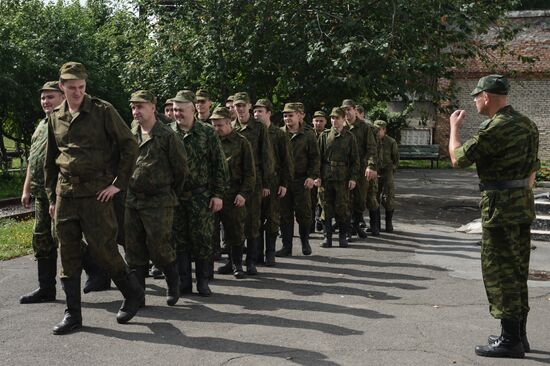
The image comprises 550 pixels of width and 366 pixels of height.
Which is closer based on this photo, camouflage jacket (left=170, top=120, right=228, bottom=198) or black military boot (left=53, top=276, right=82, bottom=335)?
black military boot (left=53, top=276, right=82, bottom=335)

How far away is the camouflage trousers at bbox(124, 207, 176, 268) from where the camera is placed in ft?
23.2

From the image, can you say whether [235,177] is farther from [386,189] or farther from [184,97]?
[386,189]

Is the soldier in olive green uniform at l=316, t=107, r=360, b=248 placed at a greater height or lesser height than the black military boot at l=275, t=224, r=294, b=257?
greater

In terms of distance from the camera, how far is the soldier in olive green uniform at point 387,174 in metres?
13.3

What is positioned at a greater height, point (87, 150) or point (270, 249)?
point (87, 150)

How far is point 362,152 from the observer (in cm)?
1223

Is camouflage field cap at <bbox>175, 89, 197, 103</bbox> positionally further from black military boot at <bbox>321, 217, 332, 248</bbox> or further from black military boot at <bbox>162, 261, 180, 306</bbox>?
black military boot at <bbox>321, 217, 332, 248</bbox>

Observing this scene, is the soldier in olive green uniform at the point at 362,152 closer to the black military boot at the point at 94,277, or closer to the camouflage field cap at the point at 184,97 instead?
the camouflage field cap at the point at 184,97

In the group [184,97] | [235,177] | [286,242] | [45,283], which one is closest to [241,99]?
[235,177]

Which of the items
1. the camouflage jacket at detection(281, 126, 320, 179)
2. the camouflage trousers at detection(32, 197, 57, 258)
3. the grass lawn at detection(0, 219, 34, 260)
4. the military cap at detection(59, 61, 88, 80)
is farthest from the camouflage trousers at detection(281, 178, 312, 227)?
the military cap at detection(59, 61, 88, 80)

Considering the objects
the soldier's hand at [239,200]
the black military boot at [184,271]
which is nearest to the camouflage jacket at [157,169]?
the black military boot at [184,271]

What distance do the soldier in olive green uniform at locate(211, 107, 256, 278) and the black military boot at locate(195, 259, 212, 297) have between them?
36.4 inches

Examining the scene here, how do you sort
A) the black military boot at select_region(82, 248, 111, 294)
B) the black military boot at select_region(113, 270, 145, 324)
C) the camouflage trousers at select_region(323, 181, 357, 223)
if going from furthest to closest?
the camouflage trousers at select_region(323, 181, 357, 223) < the black military boot at select_region(82, 248, 111, 294) < the black military boot at select_region(113, 270, 145, 324)

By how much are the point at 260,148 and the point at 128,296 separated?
10.8 ft
